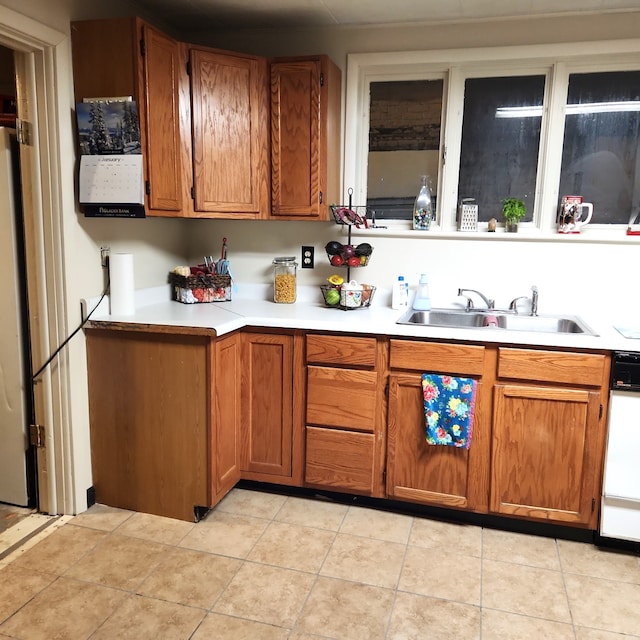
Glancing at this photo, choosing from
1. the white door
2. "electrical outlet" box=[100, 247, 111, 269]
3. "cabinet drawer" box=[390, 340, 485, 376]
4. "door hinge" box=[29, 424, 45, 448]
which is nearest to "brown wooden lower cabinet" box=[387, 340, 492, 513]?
"cabinet drawer" box=[390, 340, 485, 376]

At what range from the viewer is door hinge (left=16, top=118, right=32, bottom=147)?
236cm

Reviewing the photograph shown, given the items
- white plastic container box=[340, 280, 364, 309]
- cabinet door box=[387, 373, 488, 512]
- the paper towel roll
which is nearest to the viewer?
cabinet door box=[387, 373, 488, 512]

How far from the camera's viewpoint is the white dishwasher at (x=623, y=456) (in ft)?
7.49

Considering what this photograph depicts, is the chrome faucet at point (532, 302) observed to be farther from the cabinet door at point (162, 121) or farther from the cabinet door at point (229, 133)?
the cabinet door at point (162, 121)

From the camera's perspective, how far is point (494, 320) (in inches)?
113

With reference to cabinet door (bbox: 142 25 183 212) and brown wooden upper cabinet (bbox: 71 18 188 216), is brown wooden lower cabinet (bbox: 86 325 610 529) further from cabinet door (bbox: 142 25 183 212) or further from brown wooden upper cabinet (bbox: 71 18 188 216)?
brown wooden upper cabinet (bbox: 71 18 188 216)

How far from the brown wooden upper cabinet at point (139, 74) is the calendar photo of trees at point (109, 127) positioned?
1.4 inches

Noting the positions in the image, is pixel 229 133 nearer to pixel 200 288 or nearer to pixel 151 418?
pixel 200 288

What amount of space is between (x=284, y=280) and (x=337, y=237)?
14.7 inches

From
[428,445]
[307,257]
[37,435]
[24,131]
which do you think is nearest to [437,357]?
[428,445]

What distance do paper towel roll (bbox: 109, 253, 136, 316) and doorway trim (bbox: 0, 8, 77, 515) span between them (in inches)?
9.6

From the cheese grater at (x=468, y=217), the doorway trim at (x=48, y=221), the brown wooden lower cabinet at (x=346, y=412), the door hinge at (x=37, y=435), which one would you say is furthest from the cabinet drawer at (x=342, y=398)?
the door hinge at (x=37, y=435)

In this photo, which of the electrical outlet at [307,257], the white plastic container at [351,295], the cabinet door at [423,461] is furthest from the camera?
the electrical outlet at [307,257]

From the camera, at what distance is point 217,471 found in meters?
2.59
